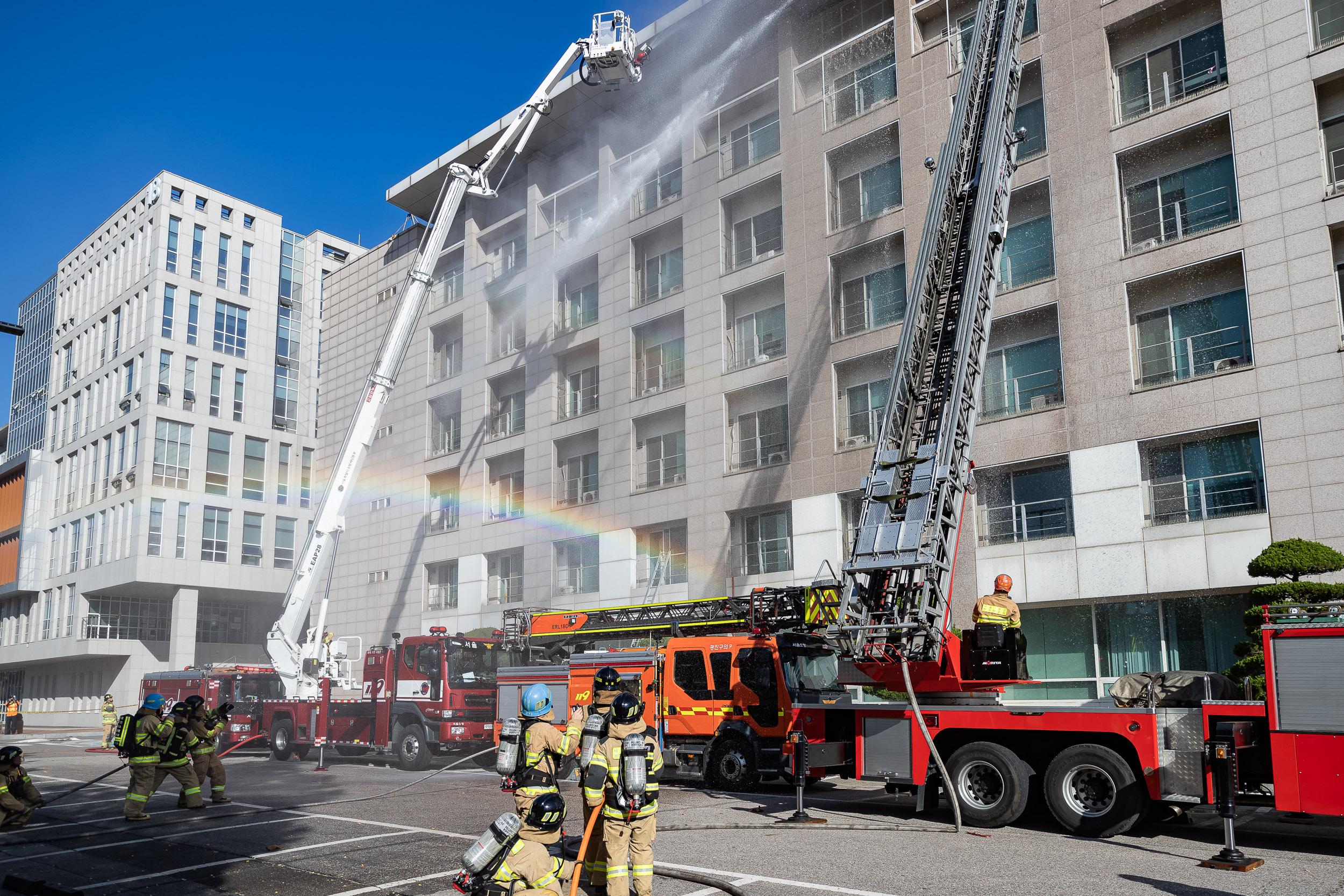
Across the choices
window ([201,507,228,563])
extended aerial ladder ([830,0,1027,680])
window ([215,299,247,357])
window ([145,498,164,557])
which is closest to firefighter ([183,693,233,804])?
extended aerial ladder ([830,0,1027,680])

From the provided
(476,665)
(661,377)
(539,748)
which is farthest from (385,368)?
(539,748)

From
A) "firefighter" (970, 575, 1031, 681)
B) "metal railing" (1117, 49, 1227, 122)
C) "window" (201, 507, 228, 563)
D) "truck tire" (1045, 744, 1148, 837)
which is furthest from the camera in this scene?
"window" (201, 507, 228, 563)

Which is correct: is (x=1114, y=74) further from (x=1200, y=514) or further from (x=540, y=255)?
(x=540, y=255)

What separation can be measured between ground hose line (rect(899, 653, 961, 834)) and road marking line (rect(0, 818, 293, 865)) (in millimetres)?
8178

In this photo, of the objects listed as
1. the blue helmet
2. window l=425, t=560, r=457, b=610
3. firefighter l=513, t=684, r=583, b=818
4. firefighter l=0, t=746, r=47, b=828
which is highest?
window l=425, t=560, r=457, b=610

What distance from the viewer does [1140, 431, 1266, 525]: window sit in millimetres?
21156

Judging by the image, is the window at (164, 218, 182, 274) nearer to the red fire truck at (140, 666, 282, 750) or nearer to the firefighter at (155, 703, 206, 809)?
the red fire truck at (140, 666, 282, 750)

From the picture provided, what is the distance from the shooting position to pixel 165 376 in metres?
55.2

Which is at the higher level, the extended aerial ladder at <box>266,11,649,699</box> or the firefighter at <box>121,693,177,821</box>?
the extended aerial ladder at <box>266,11,649,699</box>

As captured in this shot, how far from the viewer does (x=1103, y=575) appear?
22531 millimetres

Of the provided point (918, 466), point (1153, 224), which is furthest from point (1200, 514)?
point (918, 466)

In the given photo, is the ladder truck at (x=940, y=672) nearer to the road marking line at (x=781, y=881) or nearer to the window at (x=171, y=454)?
the road marking line at (x=781, y=881)

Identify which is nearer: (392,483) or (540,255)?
(540,255)

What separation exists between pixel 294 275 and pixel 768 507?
1749 inches
